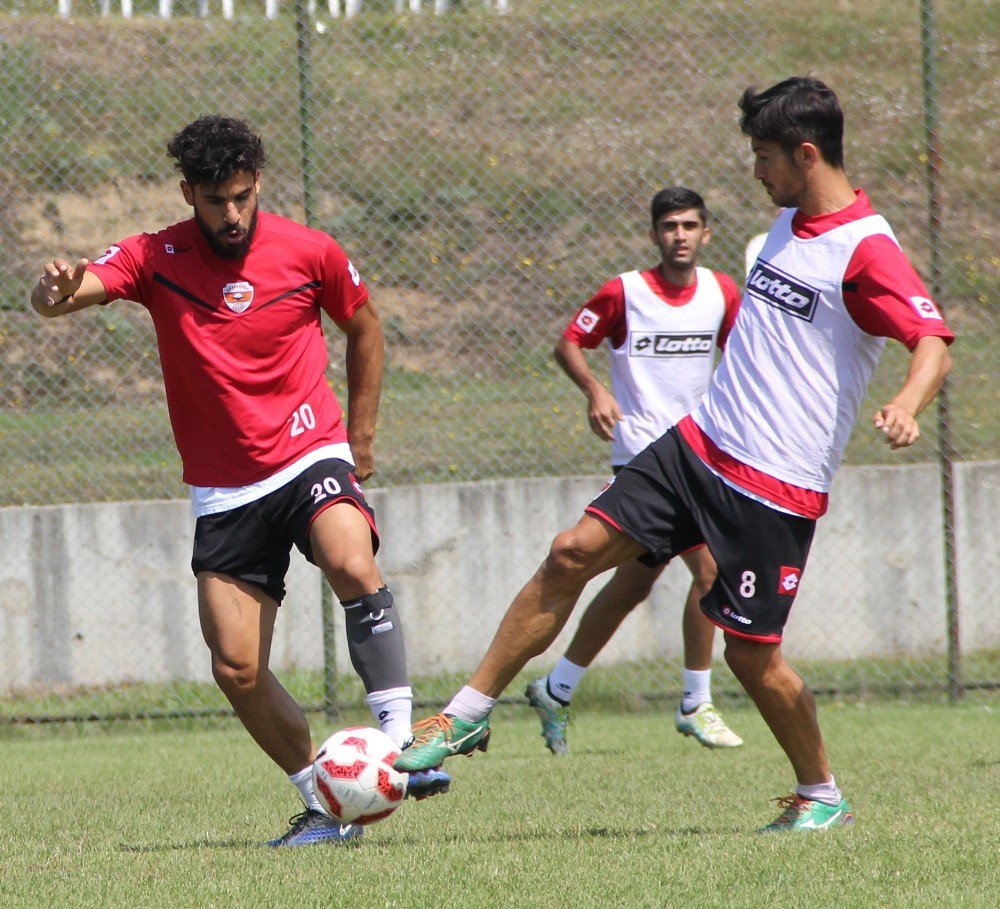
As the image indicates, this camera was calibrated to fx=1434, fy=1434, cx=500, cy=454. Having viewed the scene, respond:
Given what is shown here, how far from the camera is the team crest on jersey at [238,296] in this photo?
479 cm

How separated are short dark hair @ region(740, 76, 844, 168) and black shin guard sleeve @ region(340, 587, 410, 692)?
1.91m

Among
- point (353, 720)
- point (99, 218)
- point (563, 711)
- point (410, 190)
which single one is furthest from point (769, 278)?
point (99, 218)

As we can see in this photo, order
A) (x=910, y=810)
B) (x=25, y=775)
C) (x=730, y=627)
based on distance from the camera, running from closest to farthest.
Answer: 1. (x=730, y=627)
2. (x=910, y=810)
3. (x=25, y=775)

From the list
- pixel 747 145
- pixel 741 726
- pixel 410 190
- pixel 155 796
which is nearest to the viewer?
pixel 155 796

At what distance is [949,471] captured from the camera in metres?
8.76

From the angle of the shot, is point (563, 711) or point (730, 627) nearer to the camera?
point (730, 627)

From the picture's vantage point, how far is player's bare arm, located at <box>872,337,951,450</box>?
3914 mm

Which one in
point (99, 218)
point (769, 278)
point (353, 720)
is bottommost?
point (353, 720)

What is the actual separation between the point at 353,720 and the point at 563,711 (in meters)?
2.10

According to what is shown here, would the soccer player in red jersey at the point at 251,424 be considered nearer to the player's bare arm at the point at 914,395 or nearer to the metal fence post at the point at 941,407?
the player's bare arm at the point at 914,395

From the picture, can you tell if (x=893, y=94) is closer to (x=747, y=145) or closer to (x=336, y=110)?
(x=747, y=145)

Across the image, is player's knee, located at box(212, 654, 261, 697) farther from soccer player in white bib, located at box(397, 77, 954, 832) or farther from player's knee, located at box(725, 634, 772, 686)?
player's knee, located at box(725, 634, 772, 686)

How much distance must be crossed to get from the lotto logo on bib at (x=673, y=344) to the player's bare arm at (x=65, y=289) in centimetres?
346

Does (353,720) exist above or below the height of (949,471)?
below
